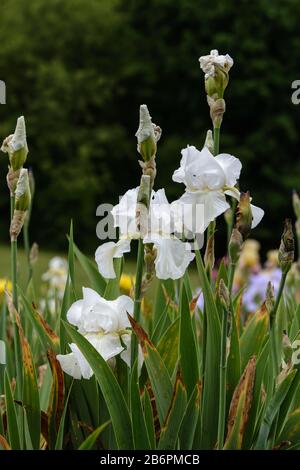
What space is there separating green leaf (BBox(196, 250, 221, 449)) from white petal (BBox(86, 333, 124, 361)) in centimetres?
13

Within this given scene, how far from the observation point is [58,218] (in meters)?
17.1

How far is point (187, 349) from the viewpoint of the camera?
42.1 inches

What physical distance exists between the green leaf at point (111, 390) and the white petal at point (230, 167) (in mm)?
287

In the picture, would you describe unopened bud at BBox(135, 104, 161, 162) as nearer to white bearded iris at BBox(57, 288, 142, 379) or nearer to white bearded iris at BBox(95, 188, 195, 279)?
white bearded iris at BBox(95, 188, 195, 279)

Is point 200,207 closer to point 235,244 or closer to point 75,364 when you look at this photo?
point 235,244

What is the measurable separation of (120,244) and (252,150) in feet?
51.9

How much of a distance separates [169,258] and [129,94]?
58.5 feet

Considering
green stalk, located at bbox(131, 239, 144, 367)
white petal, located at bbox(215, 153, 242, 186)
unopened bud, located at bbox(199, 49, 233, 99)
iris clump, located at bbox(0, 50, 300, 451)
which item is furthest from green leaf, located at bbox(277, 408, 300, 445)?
unopened bud, located at bbox(199, 49, 233, 99)

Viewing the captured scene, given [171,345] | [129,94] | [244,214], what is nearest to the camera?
[244,214]

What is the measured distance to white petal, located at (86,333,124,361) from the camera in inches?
40.2

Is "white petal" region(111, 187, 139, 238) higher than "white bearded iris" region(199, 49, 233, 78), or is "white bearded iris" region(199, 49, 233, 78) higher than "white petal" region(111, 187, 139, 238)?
"white bearded iris" region(199, 49, 233, 78)

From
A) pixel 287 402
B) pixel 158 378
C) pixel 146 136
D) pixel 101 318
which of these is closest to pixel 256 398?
pixel 287 402

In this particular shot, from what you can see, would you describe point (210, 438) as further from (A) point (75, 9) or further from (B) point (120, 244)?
(A) point (75, 9)
